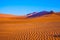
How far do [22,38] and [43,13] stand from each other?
2081cm

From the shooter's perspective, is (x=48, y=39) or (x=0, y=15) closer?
(x=48, y=39)

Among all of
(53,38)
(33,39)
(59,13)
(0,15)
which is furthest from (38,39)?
(0,15)

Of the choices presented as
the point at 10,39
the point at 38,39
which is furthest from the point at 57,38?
the point at 10,39

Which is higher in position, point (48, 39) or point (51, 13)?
point (51, 13)

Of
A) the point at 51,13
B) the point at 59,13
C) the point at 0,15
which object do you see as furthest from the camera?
the point at 0,15

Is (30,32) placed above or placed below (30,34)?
above

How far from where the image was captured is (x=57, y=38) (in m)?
7.73

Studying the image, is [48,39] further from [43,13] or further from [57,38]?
[43,13]

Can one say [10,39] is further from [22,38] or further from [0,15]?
[0,15]

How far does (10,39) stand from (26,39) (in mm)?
807

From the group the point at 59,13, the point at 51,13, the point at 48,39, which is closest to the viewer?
the point at 48,39

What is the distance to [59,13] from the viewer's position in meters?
28.7

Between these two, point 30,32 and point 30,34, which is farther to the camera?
point 30,32

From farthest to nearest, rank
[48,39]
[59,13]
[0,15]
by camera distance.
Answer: [0,15] → [59,13] → [48,39]
